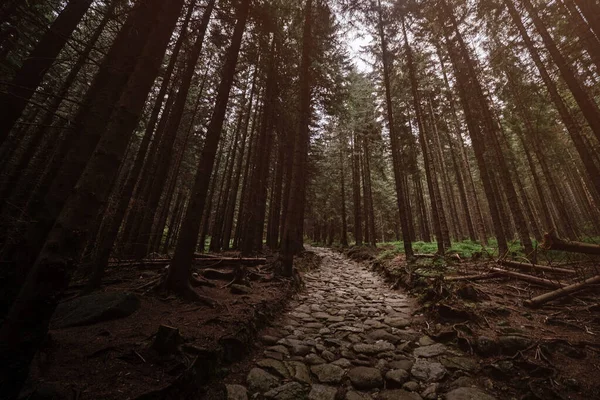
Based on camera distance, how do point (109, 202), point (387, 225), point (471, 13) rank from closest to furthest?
point (109, 202) < point (471, 13) < point (387, 225)

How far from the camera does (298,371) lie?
11.4 ft

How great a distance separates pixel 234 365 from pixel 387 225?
1671 inches

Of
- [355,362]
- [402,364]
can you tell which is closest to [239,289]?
[355,362]

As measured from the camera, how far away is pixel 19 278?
10.5ft

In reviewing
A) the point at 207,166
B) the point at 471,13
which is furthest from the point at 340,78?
the point at 207,166

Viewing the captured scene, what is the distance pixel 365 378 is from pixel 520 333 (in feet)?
8.46

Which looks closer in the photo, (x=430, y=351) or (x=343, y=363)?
(x=343, y=363)

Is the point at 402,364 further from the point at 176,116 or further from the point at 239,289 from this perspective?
the point at 176,116

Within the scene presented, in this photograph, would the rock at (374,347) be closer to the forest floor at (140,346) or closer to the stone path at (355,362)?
the stone path at (355,362)

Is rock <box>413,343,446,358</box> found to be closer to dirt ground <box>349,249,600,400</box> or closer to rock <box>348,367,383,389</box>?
dirt ground <box>349,249,600,400</box>

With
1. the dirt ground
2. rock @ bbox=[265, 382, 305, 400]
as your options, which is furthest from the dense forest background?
rock @ bbox=[265, 382, 305, 400]

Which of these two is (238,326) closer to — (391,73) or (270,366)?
(270,366)

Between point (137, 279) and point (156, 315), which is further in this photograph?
point (137, 279)

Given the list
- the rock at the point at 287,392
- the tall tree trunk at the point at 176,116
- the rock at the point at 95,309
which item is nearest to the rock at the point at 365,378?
the rock at the point at 287,392
